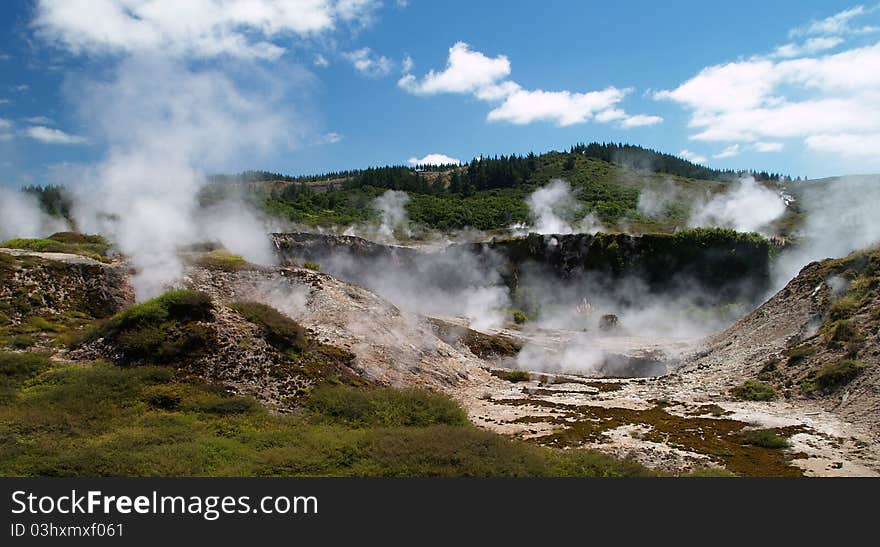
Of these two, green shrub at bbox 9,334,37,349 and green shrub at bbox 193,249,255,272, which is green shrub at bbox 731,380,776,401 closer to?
green shrub at bbox 193,249,255,272

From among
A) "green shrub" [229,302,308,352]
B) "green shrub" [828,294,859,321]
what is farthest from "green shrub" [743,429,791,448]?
"green shrub" [229,302,308,352]

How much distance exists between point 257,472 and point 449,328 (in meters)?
21.5

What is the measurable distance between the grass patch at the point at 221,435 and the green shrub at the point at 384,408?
1.5 inches

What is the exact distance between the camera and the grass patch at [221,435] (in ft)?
36.0

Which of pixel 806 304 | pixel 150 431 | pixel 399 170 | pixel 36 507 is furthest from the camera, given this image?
pixel 399 170

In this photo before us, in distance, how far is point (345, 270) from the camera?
2031 inches

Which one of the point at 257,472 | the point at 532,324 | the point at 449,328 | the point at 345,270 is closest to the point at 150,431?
the point at 257,472

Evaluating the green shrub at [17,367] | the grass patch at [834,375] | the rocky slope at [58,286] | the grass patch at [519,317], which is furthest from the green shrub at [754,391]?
the rocky slope at [58,286]

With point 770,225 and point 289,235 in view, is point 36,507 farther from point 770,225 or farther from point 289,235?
point 770,225

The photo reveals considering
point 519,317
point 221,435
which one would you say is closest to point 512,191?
point 519,317

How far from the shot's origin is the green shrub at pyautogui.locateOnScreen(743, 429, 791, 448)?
49.5 feet

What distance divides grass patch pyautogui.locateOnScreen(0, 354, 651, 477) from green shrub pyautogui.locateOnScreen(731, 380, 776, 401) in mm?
Answer: 11179

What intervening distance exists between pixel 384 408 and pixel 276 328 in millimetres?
6243

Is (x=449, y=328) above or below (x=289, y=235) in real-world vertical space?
below
